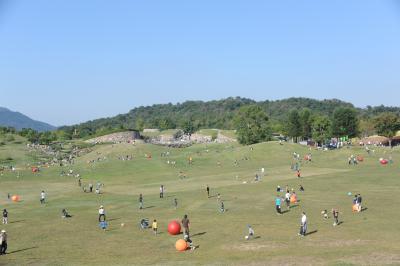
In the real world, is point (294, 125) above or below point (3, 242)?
above

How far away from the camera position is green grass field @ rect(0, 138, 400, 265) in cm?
2881

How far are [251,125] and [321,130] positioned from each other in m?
25.1

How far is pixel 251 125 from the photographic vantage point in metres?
133

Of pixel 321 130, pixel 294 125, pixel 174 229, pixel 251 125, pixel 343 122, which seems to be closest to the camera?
pixel 174 229

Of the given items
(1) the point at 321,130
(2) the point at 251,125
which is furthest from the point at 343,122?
(2) the point at 251,125

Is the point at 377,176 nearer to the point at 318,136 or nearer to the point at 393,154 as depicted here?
the point at 393,154

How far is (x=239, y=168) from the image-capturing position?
284 ft

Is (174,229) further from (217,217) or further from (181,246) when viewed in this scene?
(217,217)

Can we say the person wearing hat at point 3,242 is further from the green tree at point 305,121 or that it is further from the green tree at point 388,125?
the green tree at point 388,125

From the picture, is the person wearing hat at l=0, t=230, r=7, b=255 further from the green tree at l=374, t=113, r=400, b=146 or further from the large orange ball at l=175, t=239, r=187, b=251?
the green tree at l=374, t=113, r=400, b=146

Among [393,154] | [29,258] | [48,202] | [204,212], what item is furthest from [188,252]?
[393,154]

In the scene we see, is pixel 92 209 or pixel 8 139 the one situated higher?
pixel 8 139

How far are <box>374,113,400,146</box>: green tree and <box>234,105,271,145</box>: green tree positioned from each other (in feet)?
161

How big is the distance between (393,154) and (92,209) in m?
57.7
